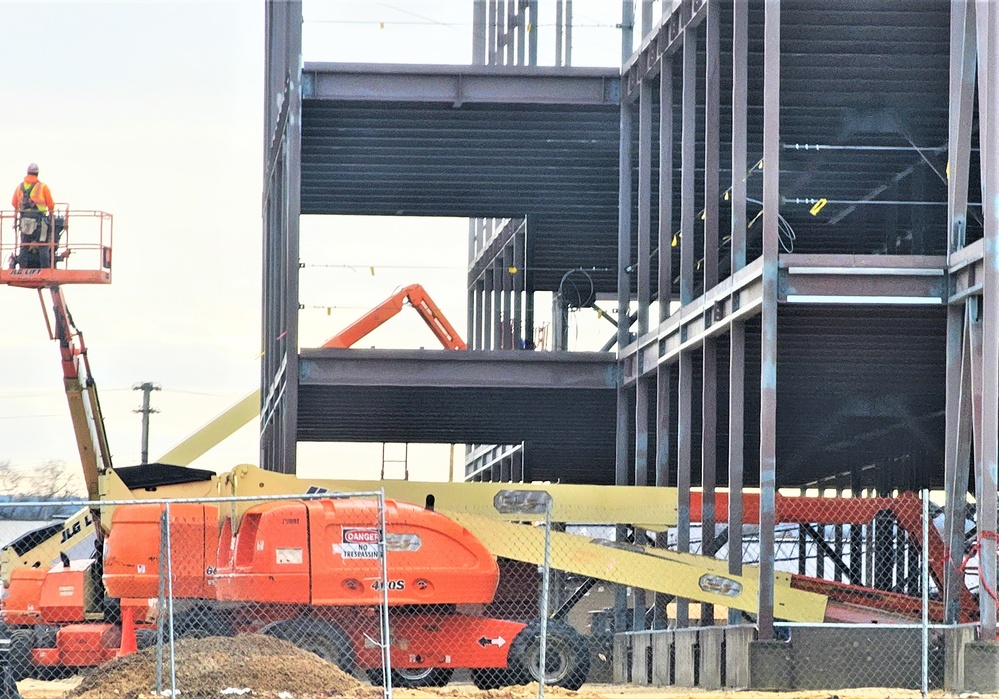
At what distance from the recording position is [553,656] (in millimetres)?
19656

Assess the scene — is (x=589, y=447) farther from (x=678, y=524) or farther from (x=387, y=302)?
(x=678, y=524)

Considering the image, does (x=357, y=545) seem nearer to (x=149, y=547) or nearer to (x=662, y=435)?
(x=149, y=547)

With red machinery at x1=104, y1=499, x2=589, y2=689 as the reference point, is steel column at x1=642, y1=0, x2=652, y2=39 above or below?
above

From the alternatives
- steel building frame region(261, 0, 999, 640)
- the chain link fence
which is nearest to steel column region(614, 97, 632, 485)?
steel building frame region(261, 0, 999, 640)

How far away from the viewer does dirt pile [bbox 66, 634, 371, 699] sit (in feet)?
50.9

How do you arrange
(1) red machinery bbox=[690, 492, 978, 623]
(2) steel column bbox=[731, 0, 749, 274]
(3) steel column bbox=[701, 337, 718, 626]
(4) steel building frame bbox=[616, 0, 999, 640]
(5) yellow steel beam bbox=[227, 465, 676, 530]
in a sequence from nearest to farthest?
(4) steel building frame bbox=[616, 0, 999, 640] < (2) steel column bbox=[731, 0, 749, 274] < (3) steel column bbox=[701, 337, 718, 626] < (1) red machinery bbox=[690, 492, 978, 623] < (5) yellow steel beam bbox=[227, 465, 676, 530]

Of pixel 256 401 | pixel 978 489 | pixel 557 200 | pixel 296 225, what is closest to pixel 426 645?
pixel 978 489

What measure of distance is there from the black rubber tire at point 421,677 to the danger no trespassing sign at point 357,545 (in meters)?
1.45

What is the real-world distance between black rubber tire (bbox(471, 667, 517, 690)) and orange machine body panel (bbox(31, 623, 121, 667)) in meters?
4.42

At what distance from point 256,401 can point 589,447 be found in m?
15.5

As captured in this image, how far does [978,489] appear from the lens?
1777 cm

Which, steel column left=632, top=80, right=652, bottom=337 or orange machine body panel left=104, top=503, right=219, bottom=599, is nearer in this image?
orange machine body panel left=104, top=503, right=219, bottom=599

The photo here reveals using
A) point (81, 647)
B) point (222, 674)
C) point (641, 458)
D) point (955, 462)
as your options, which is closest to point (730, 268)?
point (641, 458)

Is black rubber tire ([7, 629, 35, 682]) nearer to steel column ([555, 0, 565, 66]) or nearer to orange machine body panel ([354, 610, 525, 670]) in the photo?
orange machine body panel ([354, 610, 525, 670])
